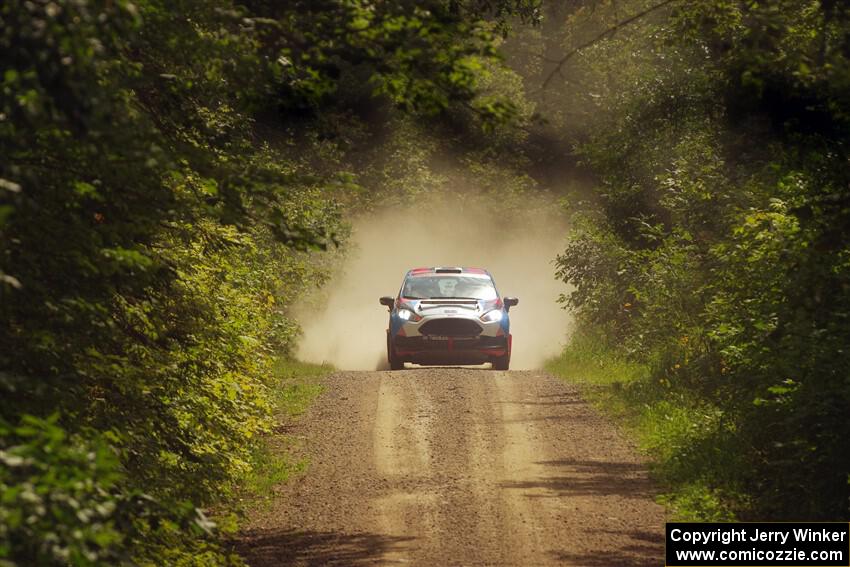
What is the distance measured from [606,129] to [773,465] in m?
13.1

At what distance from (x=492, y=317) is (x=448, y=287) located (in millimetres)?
1469

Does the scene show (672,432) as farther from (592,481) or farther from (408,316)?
(408,316)

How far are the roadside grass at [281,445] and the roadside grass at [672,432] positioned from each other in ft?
13.7

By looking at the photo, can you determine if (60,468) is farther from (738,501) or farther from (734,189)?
(734,189)

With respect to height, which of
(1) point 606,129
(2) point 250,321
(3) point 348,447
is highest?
(1) point 606,129

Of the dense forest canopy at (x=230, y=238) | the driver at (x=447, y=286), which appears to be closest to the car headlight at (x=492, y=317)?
the driver at (x=447, y=286)

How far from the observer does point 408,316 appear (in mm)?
24766

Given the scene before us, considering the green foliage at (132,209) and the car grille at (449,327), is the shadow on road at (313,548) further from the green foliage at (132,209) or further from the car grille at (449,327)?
the car grille at (449,327)

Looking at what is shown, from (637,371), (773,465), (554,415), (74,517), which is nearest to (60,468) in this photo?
(74,517)

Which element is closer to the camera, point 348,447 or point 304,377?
point 348,447

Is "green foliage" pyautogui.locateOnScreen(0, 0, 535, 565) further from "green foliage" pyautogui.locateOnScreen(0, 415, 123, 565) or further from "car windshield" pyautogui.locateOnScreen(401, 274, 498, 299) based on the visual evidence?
"car windshield" pyautogui.locateOnScreen(401, 274, 498, 299)

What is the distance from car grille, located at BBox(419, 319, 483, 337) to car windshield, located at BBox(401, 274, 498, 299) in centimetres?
89

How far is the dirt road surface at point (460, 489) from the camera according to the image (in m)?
10.9

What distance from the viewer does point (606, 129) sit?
23688 millimetres
